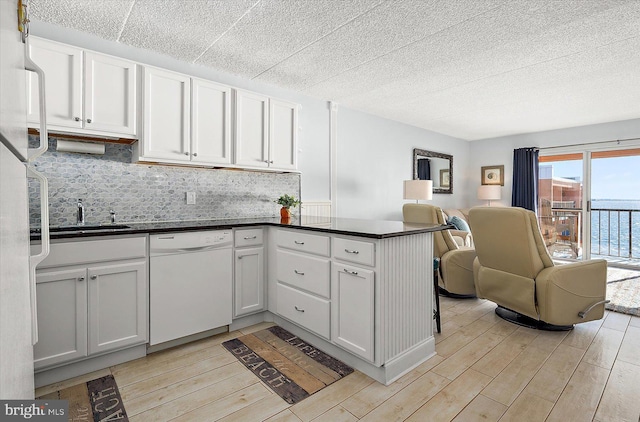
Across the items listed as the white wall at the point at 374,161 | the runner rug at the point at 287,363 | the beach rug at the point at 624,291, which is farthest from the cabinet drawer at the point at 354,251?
the beach rug at the point at 624,291

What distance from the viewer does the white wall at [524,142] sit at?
5.15 metres

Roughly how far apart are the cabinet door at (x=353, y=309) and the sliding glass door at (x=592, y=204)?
18.5ft

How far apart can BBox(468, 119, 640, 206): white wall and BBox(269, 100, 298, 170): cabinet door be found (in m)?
4.91

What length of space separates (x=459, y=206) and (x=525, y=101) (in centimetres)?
285

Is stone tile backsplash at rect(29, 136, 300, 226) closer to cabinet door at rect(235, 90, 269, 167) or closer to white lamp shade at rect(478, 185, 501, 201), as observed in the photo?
cabinet door at rect(235, 90, 269, 167)

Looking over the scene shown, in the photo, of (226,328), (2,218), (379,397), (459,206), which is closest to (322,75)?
(226,328)

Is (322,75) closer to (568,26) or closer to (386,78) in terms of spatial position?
(386,78)

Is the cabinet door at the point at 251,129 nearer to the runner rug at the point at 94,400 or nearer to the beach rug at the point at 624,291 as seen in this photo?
the runner rug at the point at 94,400

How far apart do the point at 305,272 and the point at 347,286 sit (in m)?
0.44

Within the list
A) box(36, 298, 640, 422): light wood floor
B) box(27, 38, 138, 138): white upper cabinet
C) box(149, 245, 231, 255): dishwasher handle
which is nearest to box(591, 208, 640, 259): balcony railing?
box(36, 298, 640, 422): light wood floor

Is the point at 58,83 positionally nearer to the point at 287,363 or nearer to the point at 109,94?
the point at 109,94

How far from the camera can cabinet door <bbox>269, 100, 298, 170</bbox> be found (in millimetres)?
3165

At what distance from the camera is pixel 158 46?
270cm

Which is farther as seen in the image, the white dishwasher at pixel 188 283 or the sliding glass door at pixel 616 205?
the sliding glass door at pixel 616 205
